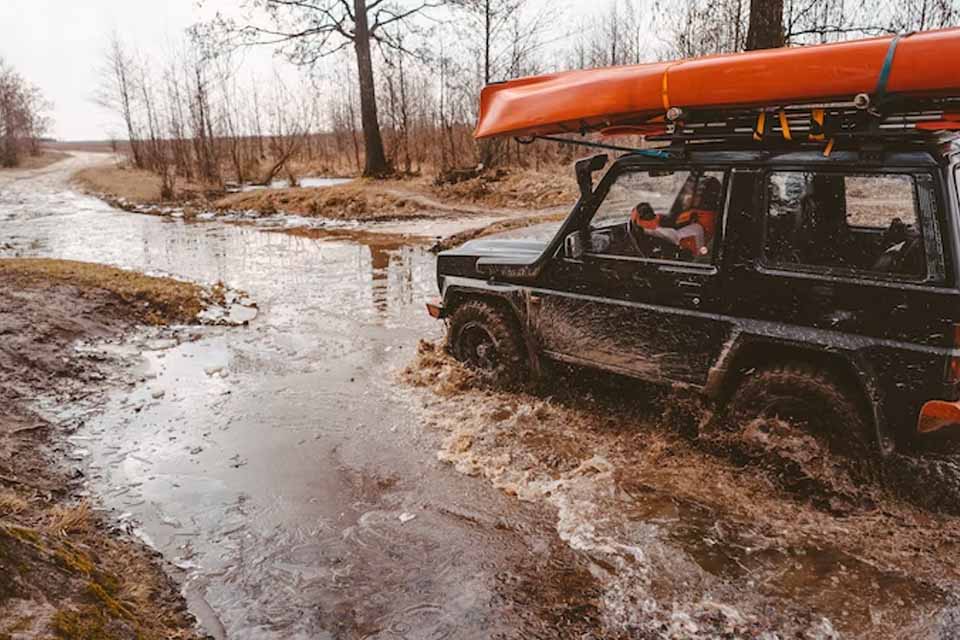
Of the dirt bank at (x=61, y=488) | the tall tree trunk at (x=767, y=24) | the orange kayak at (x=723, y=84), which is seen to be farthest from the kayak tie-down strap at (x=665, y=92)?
the tall tree trunk at (x=767, y=24)

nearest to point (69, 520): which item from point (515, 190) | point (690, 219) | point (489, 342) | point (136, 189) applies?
point (489, 342)

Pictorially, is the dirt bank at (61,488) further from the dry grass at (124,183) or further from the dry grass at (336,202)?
the dry grass at (124,183)

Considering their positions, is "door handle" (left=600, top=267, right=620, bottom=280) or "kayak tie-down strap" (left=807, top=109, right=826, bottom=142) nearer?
"kayak tie-down strap" (left=807, top=109, right=826, bottom=142)

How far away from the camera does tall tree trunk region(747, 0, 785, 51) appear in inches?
327

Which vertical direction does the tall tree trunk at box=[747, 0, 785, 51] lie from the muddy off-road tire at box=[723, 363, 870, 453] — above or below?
above

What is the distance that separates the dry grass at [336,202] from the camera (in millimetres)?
19156

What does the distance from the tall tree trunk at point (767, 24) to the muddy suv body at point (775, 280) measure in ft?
16.6

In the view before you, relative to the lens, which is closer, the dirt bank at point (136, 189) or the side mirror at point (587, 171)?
the side mirror at point (587, 171)

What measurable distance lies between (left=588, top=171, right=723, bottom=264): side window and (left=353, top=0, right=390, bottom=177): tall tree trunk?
62.6 feet

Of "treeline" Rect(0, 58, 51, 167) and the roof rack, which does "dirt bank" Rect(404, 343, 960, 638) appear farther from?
"treeline" Rect(0, 58, 51, 167)

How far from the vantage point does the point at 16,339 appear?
6.47m

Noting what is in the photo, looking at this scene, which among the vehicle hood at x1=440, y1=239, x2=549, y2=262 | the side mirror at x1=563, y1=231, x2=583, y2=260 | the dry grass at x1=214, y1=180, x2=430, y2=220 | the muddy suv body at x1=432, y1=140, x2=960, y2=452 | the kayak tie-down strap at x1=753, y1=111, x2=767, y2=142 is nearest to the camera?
the muddy suv body at x1=432, y1=140, x2=960, y2=452

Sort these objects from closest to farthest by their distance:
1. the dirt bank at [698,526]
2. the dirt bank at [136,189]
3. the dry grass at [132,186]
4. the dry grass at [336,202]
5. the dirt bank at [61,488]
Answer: the dirt bank at [61,488] < the dirt bank at [698,526] < the dry grass at [336,202] < the dirt bank at [136,189] < the dry grass at [132,186]

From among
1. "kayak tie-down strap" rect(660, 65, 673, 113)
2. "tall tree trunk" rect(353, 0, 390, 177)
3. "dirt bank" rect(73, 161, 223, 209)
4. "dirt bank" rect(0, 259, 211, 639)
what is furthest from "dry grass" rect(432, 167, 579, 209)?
"kayak tie-down strap" rect(660, 65, 673, 113)
